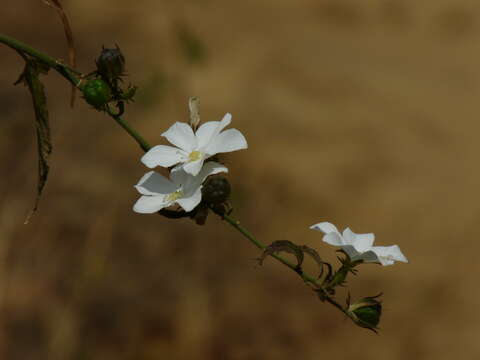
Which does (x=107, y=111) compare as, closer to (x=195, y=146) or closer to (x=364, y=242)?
(x=195, y=146)

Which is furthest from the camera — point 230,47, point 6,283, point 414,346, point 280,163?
point 230,47

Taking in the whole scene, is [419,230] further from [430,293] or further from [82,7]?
[82,7]

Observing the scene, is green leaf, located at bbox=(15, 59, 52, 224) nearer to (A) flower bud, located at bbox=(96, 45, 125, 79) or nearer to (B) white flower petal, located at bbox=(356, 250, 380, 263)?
(A) flower bud, located at bbox=(96, 45, 125, 79)

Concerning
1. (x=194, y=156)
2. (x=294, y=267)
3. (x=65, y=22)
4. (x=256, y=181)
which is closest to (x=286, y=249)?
(x=294, y=267)

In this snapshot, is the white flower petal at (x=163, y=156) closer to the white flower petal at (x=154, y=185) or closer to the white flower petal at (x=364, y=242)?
the white flower petal at (x=154, y=185)

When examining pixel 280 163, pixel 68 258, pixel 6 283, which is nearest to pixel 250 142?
pixel 280 163

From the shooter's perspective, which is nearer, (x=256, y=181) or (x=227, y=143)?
(x=227, y=143)

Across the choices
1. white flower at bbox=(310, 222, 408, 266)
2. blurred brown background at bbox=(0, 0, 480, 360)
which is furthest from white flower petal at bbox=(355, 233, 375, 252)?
blurred brown background at bbox=(0, 0, 480, 360)
